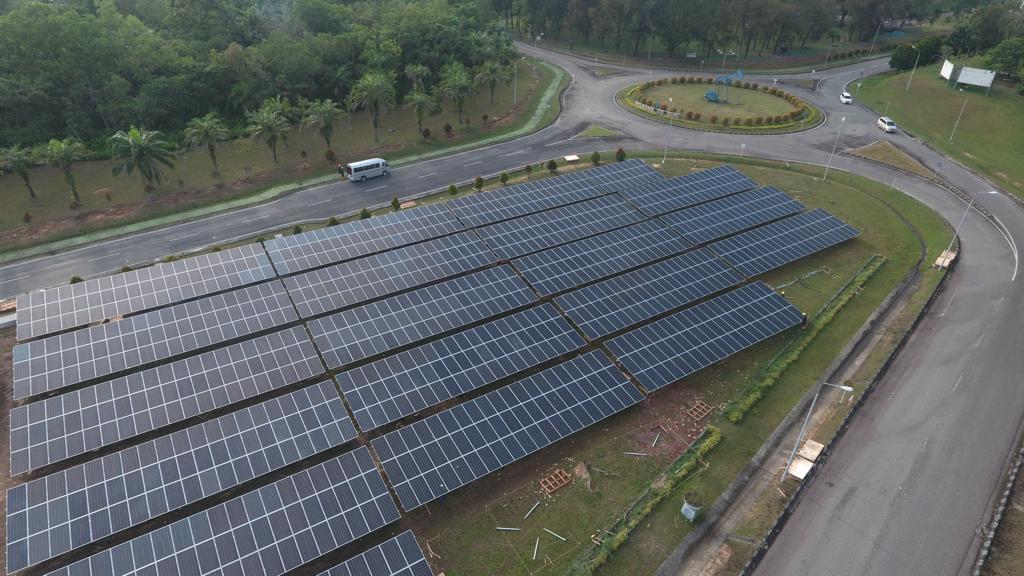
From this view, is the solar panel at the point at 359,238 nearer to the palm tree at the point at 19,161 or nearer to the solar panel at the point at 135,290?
the solar panel at the point at 135,290

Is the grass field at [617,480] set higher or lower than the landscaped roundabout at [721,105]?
lower

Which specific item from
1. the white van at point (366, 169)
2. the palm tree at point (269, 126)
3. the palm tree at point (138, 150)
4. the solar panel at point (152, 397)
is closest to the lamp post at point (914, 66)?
the white van at point (366, 169)

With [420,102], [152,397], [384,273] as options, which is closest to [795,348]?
[384,273]

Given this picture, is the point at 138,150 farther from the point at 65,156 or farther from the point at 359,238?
the point at 359,238

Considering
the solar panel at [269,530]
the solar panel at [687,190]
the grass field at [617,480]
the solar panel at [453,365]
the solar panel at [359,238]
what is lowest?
the grass field at [617,480]

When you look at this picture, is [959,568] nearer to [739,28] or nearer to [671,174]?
[671,174]

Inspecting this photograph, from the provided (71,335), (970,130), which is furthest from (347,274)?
(970,130)

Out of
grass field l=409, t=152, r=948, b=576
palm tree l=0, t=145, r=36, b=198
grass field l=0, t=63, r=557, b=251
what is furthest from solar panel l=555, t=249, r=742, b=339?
palm tree l=0, t=145, r=36, b=198
